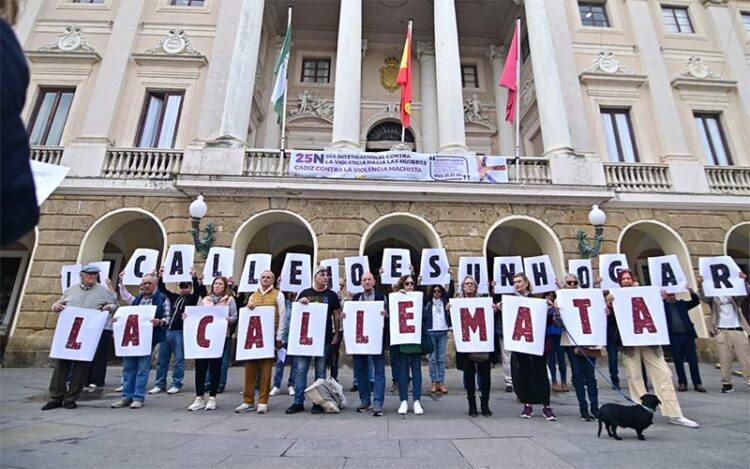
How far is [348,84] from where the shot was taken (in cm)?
1427

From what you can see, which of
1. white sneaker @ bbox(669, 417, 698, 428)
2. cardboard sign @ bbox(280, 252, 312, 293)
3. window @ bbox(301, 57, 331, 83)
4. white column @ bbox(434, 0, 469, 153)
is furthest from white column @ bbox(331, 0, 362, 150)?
white sneaker @ bbox(669, 417, 698, 428)

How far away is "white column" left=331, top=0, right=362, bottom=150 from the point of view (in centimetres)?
1370

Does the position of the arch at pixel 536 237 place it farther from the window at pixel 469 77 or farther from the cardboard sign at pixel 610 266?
the window at pixel 469 77

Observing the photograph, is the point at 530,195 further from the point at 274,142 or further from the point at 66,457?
the point at 66,457

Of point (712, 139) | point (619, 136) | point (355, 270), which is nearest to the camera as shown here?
point (355, 270)

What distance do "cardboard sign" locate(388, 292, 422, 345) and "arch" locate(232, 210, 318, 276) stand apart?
6.49m

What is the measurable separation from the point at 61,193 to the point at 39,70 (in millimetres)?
5937

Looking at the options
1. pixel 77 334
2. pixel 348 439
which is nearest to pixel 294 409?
pixel 348 439

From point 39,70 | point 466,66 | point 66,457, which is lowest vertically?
point 66,457

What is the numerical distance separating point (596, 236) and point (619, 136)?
6045 millimetres

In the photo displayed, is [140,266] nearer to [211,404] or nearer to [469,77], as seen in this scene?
[211,404]

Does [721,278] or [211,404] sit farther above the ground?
[721,278]

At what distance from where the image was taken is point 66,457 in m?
3.71

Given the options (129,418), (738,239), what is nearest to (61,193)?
(129,418)
